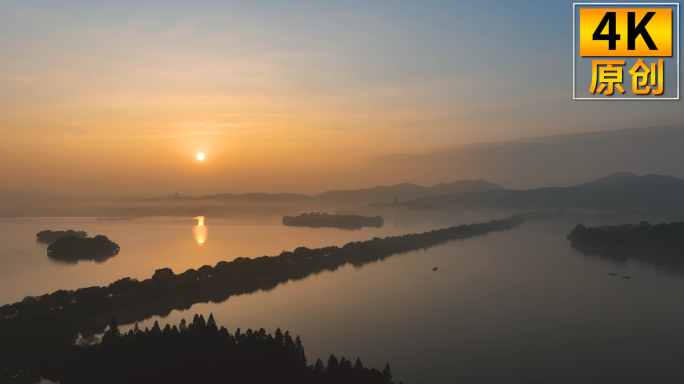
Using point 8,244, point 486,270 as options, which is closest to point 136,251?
point 8,244

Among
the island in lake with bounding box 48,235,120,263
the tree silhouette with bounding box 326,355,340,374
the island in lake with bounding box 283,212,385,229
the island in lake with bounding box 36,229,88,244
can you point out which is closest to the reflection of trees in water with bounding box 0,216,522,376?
the tree silhouette with bounding box 326,355,340,374

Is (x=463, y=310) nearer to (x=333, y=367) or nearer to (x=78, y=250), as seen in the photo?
(x=333, y=367)

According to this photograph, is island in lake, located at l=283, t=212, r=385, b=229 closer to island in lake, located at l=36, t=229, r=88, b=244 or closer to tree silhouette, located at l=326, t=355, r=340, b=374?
island in lake, located at l=36, t=229, r=88, b=244

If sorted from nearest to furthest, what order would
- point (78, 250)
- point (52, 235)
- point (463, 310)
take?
point (463, 310), point (78, 250), point (52, 235)

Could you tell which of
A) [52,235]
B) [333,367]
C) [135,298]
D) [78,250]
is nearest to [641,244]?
[333,367]

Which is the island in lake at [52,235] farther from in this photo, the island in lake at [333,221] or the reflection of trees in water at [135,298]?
the island in lake at [333,221]

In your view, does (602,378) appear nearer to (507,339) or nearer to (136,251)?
(507,339)
